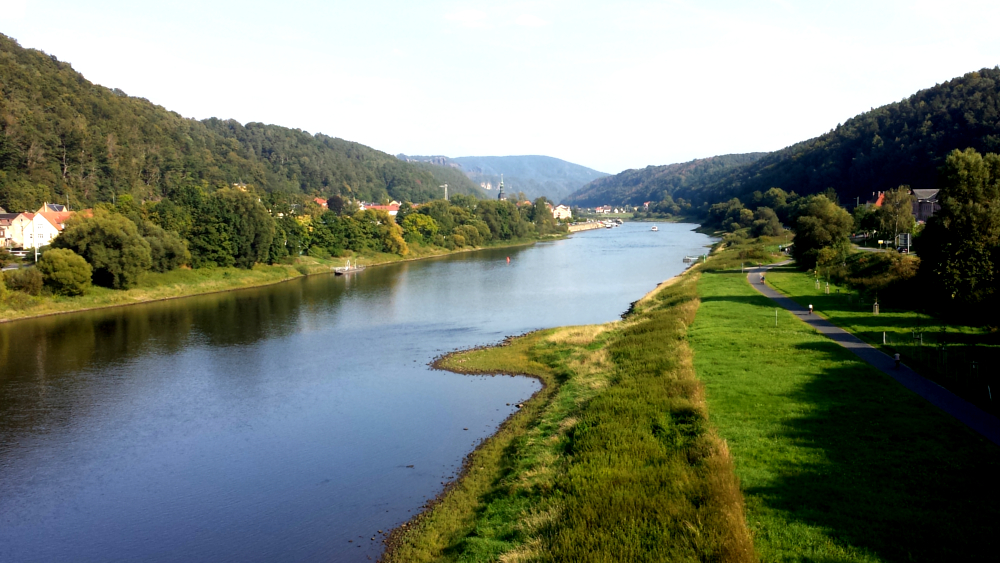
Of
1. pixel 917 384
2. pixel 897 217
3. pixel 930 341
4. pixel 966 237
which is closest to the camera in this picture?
pixel 917 384

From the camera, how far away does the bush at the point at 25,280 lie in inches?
1367

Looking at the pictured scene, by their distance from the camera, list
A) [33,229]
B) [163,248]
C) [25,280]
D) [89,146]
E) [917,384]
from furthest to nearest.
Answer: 1. [89,146]
2. [33,229]
3. [163,248]
4. [25,280]
5. [917,384]

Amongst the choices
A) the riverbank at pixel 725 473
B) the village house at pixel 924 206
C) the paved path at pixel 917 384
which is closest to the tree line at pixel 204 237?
the riverbank at pixel 725 473

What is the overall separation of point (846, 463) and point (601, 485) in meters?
3.72

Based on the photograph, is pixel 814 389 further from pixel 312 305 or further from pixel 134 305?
pixel 134 305

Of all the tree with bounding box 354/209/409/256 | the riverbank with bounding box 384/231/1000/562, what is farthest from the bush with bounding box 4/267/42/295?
the tree with bounding box 354/209/409/256

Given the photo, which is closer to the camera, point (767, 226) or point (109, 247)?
→ point (109, 247)

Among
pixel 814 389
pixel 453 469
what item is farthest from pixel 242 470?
pixel 814 389

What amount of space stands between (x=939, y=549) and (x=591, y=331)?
18.0m

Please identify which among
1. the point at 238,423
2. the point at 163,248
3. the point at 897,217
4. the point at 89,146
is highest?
the point at 89,146

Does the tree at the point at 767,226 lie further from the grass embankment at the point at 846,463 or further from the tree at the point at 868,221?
the grass embankment at the point at 846,463

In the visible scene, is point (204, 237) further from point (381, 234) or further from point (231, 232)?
point (381, 234)

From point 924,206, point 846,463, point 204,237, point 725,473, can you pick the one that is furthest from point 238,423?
point 924,206

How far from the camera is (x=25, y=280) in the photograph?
34969 mm
